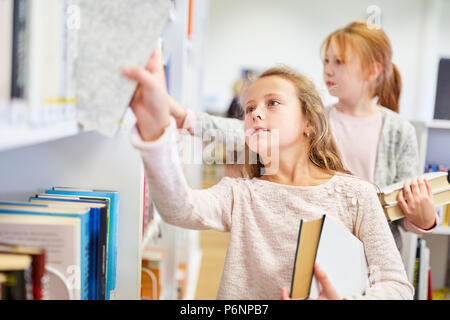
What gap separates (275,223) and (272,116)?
0.81 feet

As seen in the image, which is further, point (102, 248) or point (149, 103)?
point (102, 248)

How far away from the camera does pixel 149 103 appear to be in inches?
25.0

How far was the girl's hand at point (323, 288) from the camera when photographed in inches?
27.9

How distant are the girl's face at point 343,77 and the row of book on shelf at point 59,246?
0.80m

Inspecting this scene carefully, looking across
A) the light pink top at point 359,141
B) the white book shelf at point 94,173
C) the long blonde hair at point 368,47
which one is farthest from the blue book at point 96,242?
the long blonde hair at point 368,47

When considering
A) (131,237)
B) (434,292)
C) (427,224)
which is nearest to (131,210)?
(131,237)

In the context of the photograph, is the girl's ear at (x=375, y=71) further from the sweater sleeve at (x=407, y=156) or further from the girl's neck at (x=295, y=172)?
the girl's neck at (x=295, y=172)

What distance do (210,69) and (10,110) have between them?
4168 mm

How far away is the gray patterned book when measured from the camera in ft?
2.11

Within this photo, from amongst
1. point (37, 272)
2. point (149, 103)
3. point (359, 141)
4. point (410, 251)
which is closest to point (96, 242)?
point (37, 272)

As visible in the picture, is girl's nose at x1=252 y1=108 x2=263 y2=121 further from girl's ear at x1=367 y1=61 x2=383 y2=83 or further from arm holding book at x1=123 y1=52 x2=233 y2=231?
girl's ear at x1=367 y1=61 x2=383 y2=83

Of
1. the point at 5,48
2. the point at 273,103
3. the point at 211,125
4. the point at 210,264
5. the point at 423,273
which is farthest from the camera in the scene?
the point at 210,264

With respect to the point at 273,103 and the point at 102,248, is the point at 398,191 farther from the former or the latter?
the point at 102,248
